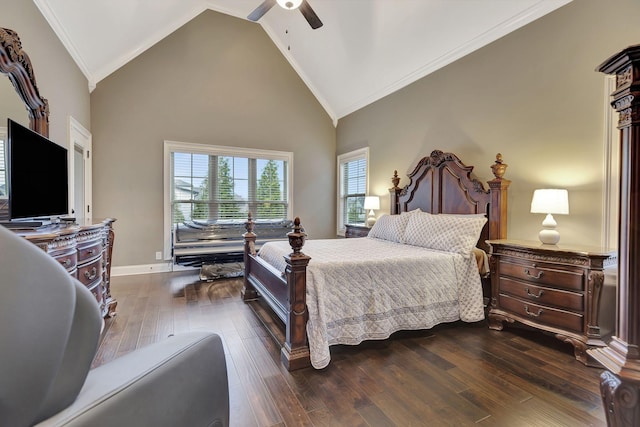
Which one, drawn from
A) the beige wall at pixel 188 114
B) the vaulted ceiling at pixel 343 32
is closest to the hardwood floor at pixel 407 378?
the beige wall at pixel 188 114

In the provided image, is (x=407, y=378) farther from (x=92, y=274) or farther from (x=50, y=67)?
(x=50, y=67)

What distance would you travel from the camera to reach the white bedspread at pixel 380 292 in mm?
2201

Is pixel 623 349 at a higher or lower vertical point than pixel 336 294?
higher

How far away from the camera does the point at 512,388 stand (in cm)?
187

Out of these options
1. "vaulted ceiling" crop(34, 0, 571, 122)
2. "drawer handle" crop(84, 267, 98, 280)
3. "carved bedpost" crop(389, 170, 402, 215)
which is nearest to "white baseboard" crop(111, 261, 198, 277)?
"drawer handle" crop(84, 267, 98, 280)

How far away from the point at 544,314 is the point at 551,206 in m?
0.89

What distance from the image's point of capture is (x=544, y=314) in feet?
7.98

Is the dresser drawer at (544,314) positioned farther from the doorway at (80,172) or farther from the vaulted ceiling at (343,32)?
the doorway at (80,172)

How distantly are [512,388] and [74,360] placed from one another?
2.25 meters

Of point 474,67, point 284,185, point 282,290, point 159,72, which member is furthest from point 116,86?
point 474,67

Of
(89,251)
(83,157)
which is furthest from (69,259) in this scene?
(83,157)

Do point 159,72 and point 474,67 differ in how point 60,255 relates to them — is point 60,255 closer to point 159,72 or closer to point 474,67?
point 159,72

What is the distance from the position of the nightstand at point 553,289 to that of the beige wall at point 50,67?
407cm

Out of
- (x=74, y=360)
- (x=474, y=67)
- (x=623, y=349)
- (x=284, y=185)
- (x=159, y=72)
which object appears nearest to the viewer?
(x=74, y=360)
